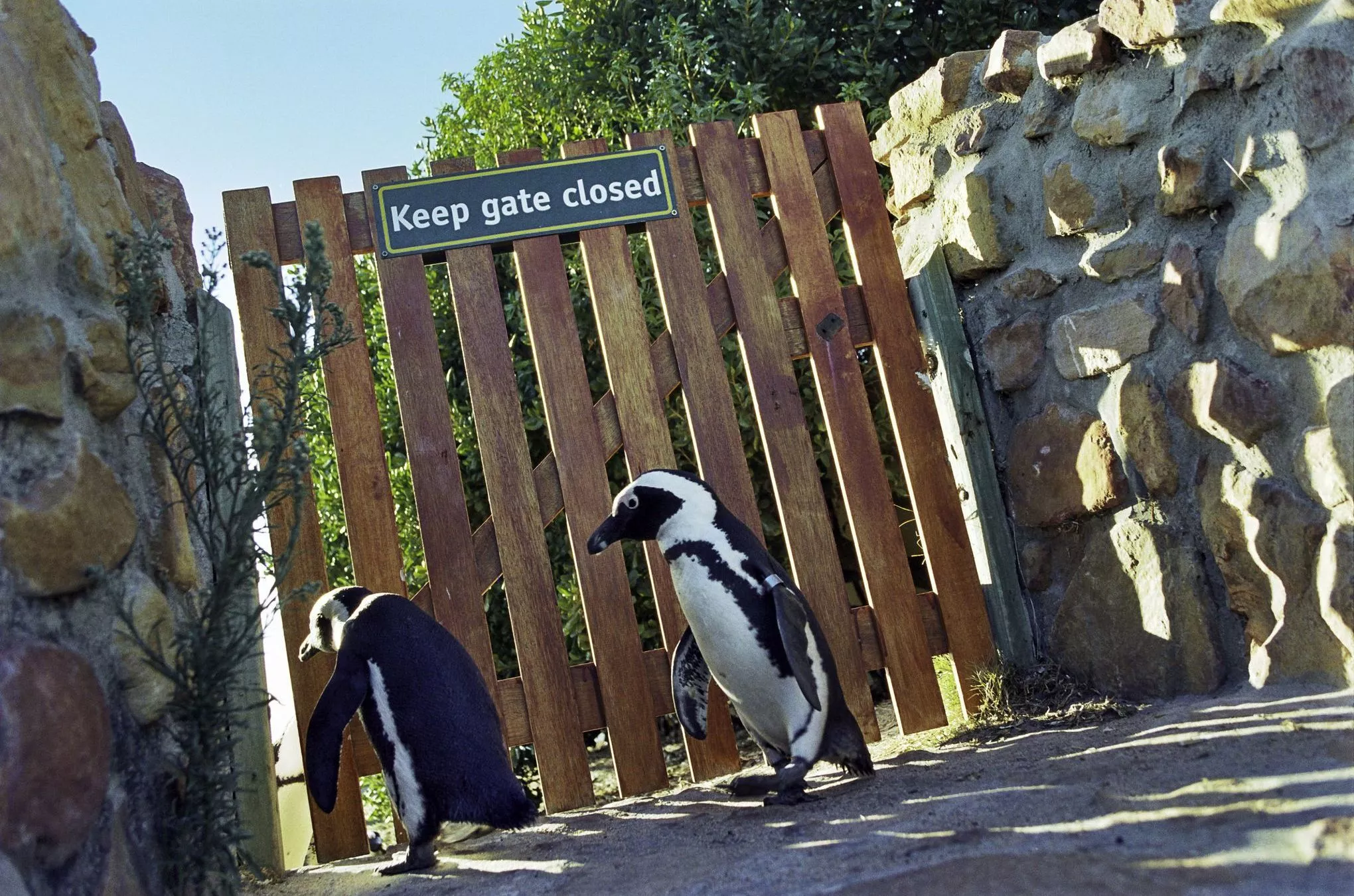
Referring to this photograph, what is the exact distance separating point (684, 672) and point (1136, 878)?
1726 millimetres

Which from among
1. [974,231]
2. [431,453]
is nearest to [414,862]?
[431,453]

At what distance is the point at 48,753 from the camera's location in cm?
195

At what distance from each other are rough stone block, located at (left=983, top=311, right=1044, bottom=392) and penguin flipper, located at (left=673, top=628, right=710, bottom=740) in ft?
4.37

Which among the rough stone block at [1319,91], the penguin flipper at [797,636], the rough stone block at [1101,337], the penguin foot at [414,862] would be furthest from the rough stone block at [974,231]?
the penguin foot at [414,862]

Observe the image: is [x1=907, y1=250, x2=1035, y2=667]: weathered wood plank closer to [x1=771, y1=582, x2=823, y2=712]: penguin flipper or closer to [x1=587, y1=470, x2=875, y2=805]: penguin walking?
[x1=587, y1=470, x2=875, y2=805]: penguin walking

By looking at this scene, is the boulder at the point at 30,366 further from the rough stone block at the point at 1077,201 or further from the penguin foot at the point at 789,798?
the rough stone block at the point at 1077,201

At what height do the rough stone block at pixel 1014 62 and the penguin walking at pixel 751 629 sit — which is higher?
the rough stone block at pixel 1014 62

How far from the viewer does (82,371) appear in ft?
7.45

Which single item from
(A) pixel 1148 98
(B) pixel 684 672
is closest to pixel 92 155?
(B) pixel 684 672

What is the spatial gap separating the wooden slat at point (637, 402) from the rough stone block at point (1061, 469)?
870mm

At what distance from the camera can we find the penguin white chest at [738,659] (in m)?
2.99

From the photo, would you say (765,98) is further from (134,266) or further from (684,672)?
(134,266)

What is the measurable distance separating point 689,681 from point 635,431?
0.82 m

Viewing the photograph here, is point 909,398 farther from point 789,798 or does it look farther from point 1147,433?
point 789,798
